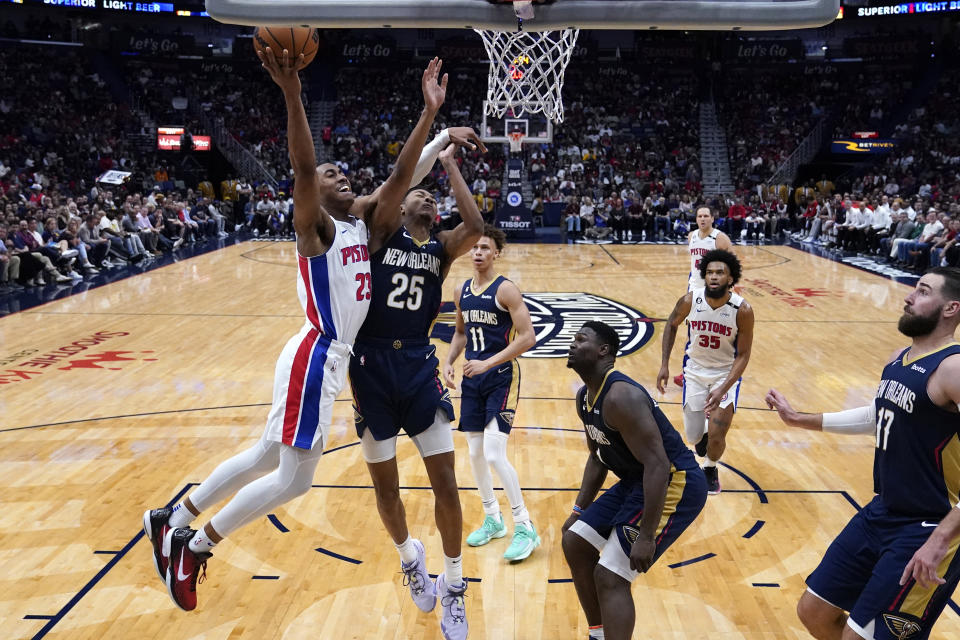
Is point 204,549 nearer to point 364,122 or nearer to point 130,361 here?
point 130,361

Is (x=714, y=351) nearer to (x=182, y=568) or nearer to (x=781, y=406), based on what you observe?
(x=781, y=406)

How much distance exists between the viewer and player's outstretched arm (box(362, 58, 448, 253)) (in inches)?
150

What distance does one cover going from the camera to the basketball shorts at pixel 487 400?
5281 mm

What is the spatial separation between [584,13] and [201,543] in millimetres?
3335

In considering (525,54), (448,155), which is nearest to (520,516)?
(448,155)

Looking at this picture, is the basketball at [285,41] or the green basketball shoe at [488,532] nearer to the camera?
the basketball at [285,41]

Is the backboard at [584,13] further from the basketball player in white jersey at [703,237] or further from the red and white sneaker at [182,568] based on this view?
the basketball player in white jersey at [703,237]

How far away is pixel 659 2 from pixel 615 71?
105 feet

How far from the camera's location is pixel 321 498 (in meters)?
5.90

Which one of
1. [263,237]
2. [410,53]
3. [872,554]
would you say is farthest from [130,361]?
[410,53]

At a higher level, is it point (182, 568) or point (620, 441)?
point (620, 441)

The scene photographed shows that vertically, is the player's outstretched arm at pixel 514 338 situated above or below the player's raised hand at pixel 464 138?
below

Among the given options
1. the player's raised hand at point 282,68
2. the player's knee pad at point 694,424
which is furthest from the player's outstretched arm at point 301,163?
the player's knee pad at point 694,424

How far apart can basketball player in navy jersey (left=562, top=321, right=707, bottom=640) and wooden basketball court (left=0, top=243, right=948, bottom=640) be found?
2.26 feet
